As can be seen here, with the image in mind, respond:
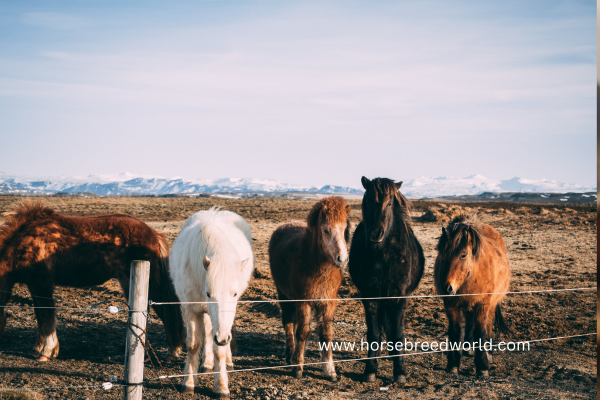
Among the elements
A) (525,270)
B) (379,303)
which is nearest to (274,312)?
(379,303)

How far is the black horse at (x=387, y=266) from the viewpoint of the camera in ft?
15.7

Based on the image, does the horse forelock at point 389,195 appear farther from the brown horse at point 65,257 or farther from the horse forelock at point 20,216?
the horse forelock at point 20,216

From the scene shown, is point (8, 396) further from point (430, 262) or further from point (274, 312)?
point (430, 262)

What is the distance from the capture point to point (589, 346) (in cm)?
592

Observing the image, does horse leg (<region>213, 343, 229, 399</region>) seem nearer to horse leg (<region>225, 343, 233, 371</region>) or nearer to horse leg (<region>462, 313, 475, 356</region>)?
horse leg (<region>225, 343, 233, 371</region>)

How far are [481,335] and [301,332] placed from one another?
2.12 meters

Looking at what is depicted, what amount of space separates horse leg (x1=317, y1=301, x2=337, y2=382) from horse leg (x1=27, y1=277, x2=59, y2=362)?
10.7 ft

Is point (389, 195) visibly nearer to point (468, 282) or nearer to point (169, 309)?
point (468, 282)

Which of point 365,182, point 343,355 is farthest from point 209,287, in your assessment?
point 343,355

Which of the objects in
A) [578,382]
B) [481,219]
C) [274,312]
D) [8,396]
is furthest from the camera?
[274,312]

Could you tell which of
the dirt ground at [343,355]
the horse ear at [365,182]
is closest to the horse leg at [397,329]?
the dirt ground at [343,355]

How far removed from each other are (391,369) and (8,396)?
4036 mm

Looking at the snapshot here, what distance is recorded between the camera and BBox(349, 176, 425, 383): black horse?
4.77 m

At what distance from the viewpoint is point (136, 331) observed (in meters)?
3.34
